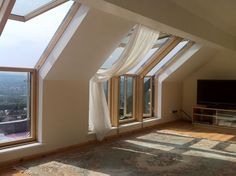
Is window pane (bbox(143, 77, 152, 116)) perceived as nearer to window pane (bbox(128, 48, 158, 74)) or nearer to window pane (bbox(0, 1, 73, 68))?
window pane (bbox(128, 48, 158, 74))

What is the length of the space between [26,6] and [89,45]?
3.70ft

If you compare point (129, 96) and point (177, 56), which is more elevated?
point (177, 56)

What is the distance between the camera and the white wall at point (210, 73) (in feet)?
22.9

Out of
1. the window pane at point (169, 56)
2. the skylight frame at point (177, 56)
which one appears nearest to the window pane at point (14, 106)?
the window pane at point (169, 56)

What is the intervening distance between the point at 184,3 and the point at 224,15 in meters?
1.15

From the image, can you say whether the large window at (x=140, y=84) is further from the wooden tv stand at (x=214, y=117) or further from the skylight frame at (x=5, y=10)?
the skylight frame at (x=5, y=10)

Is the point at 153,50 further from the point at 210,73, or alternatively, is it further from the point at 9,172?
the point at 9,172

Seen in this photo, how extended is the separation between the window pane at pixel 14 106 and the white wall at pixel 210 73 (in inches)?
204

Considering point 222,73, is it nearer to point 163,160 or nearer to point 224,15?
point 224,15

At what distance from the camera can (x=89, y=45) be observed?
3.92 m

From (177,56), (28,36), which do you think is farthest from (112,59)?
(177,56)

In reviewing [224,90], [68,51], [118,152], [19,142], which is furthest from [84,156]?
[224,90]

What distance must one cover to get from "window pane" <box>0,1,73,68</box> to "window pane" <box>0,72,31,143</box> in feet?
0.87

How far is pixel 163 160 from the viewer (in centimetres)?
394
